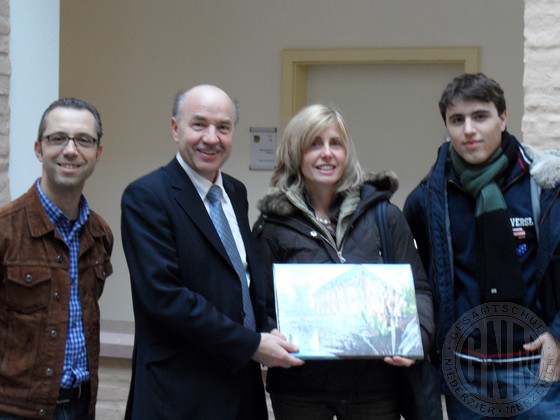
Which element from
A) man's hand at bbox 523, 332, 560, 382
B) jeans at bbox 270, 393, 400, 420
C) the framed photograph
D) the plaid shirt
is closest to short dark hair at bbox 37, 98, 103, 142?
the plaid shirt

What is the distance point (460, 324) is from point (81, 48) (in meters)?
4.76

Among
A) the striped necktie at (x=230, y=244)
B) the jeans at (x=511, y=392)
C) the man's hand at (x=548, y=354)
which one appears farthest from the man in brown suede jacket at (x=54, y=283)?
the man's hand at (x=548, y=354)

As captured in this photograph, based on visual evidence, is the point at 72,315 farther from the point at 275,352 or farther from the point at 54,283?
the point at 275,352

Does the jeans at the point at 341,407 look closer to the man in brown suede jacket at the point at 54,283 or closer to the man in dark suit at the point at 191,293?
the man in dark suit at the point at 191,293

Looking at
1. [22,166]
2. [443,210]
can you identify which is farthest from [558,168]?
[22,166]

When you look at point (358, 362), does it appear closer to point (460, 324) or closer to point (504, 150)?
point (460, 324)

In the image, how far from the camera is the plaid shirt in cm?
297

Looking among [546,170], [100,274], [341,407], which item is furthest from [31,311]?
[546,170]

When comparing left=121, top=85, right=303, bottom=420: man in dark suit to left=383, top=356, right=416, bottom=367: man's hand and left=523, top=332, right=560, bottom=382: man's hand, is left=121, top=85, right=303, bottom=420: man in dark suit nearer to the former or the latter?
left=383, top=356, right=416, bottom=367: man's hand

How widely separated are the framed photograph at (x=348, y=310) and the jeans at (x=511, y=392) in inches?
13.8

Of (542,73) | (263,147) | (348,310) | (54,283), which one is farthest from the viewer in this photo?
(263,147)

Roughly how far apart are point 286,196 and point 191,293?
0.59 meters

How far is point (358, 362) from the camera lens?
317cm

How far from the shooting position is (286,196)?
3.29 m
